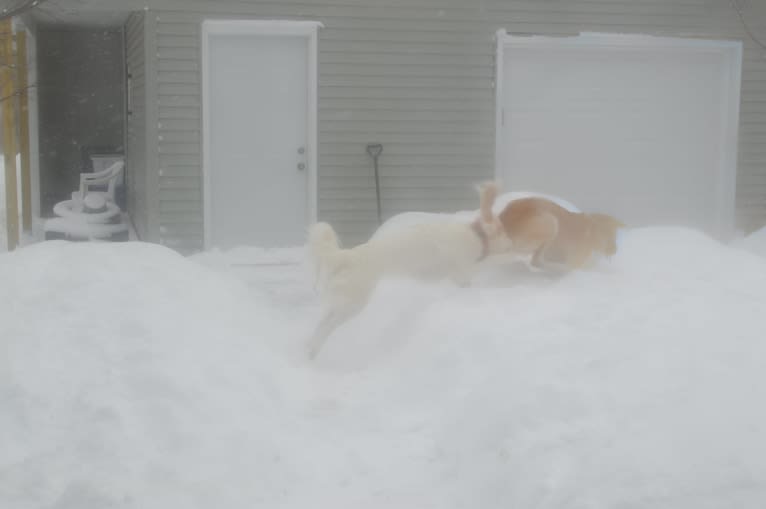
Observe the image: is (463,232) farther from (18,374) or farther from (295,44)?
(295,44)

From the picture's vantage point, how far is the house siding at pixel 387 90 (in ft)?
31.9

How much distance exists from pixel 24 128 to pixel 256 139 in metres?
4.44

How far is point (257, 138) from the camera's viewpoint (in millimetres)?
10086

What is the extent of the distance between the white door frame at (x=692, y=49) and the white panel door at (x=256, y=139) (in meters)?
2.30

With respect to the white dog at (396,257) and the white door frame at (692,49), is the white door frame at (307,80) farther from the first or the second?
the white dog at (396,257)

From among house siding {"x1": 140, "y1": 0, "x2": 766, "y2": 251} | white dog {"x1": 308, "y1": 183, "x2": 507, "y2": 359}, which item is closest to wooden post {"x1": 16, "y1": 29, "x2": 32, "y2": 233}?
house siding {"x1": 140, "y1": 0, "x2": 766, "y2": 251}

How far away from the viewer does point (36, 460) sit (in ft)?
12.7

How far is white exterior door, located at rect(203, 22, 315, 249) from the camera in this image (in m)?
9.92

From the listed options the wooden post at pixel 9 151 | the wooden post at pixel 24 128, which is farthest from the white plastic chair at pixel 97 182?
the wooden post at pixel 9 151

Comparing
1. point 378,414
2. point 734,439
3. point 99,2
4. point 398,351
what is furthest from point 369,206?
point 734,439

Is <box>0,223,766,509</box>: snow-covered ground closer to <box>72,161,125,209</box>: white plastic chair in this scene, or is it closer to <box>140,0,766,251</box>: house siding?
<box>140,0,766,251</box>: house siding

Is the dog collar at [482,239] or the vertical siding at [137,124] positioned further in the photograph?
the vertical siding at [137,124]

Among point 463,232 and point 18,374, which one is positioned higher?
point 463,232

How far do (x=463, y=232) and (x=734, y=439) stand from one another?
10.7ft
